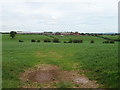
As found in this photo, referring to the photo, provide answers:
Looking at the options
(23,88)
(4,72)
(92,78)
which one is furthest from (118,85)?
(4,72)

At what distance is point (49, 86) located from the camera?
41.7 feet

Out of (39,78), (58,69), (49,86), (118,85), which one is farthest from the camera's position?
(58,69)

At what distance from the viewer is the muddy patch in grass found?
13195 millimetres

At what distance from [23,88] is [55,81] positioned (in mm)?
2363

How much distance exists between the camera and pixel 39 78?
14883mm

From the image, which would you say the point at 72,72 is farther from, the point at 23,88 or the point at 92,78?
the point at 23,88

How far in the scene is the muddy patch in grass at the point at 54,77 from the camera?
13.2 m

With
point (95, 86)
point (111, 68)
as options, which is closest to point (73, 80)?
point (95, 86)

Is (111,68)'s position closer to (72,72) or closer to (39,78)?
(72,72)

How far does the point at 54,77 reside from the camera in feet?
49.6

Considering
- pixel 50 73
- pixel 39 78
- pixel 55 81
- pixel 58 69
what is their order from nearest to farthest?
pixel 55 81 < pixel 39 78 < pixel 50 73 < pixel 58 69

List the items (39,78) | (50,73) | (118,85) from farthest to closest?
(50,73)
(39,78)
(118,85)

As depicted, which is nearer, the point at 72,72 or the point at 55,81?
the point at 55,81

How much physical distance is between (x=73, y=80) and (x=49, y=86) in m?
2.11
